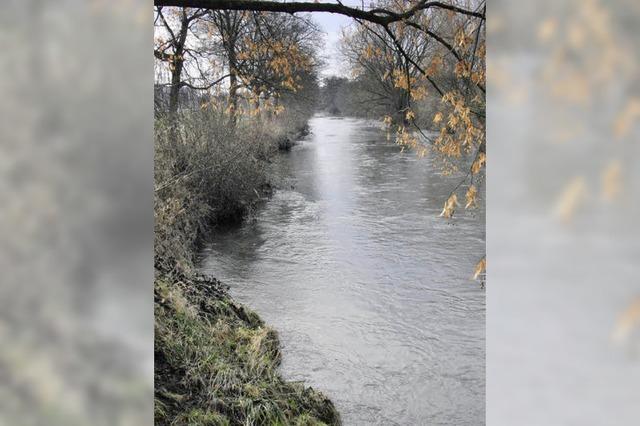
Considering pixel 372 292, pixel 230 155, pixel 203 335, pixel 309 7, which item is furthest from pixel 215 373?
pixel 230 155

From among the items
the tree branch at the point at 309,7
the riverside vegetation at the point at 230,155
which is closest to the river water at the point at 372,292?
the riverside vegetation at the point at 230,155

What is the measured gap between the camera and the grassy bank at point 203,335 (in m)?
2.80

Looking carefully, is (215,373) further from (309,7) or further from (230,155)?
(230,155)

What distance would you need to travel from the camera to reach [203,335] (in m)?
3.52

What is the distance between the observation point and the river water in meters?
4.02

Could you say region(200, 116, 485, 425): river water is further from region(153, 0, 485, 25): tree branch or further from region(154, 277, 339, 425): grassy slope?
region(153, 0, 485, 25): tree branch

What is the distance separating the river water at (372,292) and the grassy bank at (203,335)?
361mm

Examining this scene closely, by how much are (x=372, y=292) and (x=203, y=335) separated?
252cm

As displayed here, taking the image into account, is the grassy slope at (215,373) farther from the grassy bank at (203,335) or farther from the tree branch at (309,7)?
the tree branch at (309,7)
